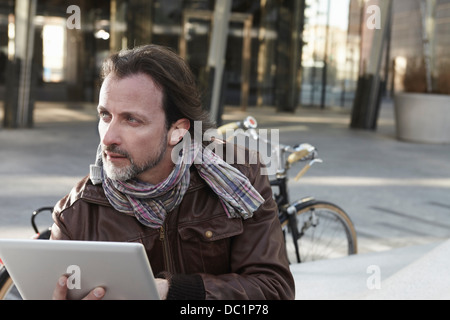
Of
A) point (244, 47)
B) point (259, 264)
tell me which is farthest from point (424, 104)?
point (259, 264)

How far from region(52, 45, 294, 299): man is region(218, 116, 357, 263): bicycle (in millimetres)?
1691

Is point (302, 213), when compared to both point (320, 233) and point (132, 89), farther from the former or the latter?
point (132, 89)

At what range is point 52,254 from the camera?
A: 4.94 ft

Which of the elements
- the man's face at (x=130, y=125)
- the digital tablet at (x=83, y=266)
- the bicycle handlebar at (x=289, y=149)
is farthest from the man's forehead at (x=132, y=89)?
the bicycle handlebar at (x=289, y=149)

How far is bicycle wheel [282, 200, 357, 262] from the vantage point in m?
4.11

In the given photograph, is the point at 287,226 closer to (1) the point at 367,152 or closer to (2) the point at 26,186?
(2) the point at 26,186

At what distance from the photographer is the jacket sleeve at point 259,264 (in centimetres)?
191

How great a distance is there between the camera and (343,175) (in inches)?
339

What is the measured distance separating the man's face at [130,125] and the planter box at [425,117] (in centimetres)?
1139

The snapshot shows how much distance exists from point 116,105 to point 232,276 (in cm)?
60

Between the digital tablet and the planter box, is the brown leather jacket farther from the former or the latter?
the planter box

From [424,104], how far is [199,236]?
37.4 feet

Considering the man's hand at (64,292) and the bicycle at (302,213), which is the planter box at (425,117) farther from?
the man's hand at (64,292)

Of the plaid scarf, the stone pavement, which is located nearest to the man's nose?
the plaid scarf
